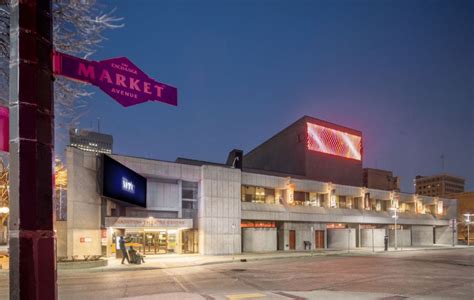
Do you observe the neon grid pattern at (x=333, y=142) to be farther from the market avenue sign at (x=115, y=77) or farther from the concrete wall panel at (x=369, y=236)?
the market avenue sign at (x=115, y=77)

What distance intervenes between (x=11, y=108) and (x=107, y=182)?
28554 mm

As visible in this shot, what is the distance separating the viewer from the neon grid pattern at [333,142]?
6297 cm

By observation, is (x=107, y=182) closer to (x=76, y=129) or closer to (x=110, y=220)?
(x=110, y=220)

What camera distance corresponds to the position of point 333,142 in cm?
6700

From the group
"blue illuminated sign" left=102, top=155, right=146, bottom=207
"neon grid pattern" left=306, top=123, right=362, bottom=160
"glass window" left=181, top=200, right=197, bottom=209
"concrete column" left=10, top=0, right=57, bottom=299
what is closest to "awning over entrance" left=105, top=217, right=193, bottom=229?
"blue illuminated sign" left=102, top=155, right=146, bottom=207

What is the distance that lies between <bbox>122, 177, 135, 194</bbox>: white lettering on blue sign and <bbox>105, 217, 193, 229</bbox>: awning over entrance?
2554 mm

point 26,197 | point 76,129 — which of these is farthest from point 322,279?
point 26,197

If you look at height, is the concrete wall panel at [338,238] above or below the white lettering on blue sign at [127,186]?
below

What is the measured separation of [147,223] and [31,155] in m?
34.1

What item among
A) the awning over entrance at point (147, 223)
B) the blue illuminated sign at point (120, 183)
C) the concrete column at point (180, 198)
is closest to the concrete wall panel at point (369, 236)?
the concrete column at point (180, 198)

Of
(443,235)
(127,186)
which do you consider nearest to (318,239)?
(127,186)

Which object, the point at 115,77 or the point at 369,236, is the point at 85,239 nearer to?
the point at 115,77

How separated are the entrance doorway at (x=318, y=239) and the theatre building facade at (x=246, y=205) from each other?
13 centimetres

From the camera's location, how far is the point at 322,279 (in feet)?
66.7
